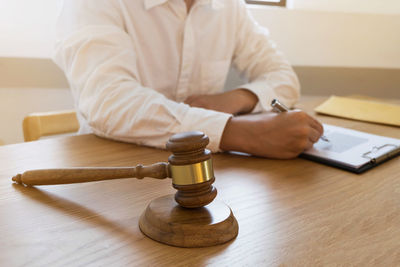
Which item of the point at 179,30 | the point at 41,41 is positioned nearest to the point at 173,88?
the point at 179,30

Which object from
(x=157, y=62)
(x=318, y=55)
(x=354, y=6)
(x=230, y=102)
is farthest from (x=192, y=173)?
(x=354, y=6)

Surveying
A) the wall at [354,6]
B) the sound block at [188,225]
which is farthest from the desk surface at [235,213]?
the wall at [354,6]

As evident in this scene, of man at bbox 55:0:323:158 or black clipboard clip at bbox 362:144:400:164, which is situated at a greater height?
man at bbox 55:0:323:158

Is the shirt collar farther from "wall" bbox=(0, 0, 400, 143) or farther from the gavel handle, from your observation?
the gavel handle

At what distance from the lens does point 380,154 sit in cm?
86

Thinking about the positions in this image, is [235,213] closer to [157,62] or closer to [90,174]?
[90,174]

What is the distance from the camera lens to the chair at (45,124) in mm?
1317

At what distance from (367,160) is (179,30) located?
792 millimetres

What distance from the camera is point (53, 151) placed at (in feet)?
2.93

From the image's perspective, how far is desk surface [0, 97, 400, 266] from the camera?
1.57ft

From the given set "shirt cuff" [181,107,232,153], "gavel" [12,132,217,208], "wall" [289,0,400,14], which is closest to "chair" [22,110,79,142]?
"shirt cuff" [181,107,232,153]

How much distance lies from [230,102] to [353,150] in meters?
0.48

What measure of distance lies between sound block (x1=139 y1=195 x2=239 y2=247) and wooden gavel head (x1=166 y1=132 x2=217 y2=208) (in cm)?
2

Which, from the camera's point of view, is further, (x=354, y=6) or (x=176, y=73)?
(x=354, y=6)
